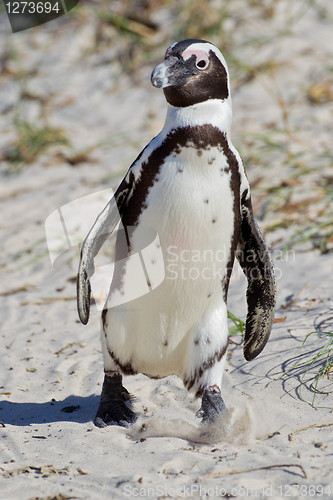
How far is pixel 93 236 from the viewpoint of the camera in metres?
2.81

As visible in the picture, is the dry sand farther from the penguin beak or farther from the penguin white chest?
the penguin beak

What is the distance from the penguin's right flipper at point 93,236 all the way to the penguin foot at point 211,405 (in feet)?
1.84

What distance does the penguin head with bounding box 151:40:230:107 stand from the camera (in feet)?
8.42

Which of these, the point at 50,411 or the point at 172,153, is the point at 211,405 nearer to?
the point at 50,411

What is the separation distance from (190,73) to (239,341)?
5.01ft

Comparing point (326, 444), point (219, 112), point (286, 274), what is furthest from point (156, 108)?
point (326, 444)

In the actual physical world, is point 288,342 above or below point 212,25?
below

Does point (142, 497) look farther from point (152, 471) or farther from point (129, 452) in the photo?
point (129, 452)

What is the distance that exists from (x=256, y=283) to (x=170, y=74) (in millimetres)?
952

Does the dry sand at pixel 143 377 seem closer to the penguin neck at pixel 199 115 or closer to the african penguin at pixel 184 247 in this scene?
the african penguin at pixel 184 247

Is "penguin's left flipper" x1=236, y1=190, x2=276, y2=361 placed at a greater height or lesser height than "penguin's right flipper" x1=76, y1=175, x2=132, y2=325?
lesser

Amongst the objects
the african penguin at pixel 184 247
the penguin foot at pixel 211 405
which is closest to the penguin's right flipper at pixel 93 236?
the african penguin at pixel 184 247

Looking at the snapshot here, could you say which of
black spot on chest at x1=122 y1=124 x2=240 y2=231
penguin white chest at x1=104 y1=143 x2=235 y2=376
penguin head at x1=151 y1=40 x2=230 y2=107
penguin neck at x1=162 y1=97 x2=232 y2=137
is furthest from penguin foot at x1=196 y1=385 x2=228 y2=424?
penguin head at x1=151 y1=40 x2=230 y2=107

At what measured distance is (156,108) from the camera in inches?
267
